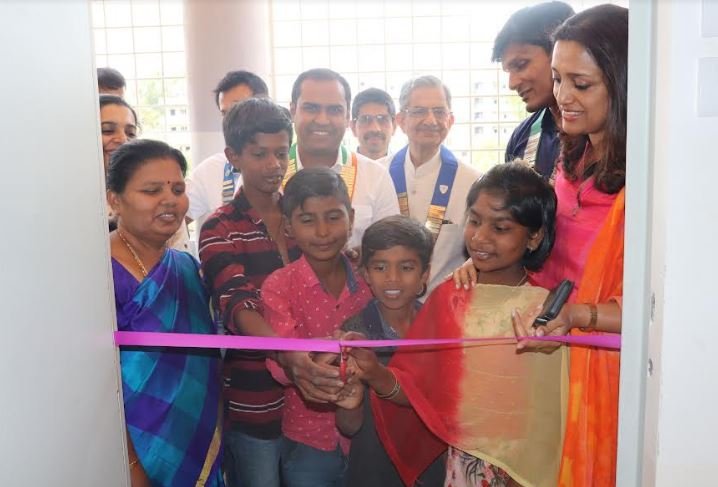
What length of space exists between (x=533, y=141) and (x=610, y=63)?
0.48 meters

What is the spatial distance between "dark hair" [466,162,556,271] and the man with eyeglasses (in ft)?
1.83

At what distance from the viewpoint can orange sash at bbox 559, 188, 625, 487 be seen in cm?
155

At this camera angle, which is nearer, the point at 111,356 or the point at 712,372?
the point at 712,372

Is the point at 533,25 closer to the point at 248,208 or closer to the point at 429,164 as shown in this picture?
the point at 429,164

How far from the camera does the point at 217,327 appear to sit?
1971 mm

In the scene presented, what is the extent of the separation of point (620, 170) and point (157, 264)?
1.26m

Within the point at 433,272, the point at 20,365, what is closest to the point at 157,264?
the point at 20,365

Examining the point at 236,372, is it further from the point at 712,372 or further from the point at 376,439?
the point at 712,372

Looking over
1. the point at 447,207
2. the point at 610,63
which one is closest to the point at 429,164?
the point at 447,207

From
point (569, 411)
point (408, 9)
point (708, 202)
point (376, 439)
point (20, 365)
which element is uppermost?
point (408, 9)

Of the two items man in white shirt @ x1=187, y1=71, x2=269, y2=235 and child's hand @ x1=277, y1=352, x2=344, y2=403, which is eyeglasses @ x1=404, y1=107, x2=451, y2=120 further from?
child's hand @ x1=277, y1=352, x2=344, y2=403

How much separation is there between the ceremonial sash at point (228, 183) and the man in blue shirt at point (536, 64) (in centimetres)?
90

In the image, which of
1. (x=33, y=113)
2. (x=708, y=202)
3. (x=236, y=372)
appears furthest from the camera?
(x=236, y=372)

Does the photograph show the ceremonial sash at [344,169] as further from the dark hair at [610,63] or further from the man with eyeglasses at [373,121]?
the dark hair at [610,63]
